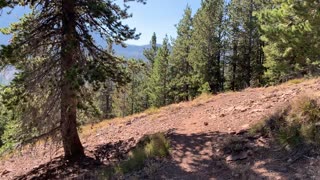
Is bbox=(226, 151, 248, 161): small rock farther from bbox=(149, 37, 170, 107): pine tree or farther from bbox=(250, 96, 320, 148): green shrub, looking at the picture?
bbox=(149, 37, 170, 107): pine tree

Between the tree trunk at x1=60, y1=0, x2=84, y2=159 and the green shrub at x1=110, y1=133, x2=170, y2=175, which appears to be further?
the tree trunk at x1=60, y1=0, x2=84, y2=159

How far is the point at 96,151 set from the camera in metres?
10.5

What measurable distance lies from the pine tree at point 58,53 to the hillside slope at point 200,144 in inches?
42.7

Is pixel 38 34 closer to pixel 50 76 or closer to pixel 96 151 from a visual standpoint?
pixel 50 76

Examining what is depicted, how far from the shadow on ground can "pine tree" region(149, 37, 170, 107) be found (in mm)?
30001

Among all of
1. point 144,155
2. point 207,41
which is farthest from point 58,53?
point 207,41

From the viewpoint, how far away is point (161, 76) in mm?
39938

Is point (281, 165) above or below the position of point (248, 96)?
below

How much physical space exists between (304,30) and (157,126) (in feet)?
20.4

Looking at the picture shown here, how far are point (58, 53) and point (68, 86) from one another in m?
1.08

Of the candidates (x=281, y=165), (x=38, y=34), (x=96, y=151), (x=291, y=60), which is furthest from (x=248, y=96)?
(x=38, y=34)

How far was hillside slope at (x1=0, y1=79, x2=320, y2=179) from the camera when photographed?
6172 millimetres

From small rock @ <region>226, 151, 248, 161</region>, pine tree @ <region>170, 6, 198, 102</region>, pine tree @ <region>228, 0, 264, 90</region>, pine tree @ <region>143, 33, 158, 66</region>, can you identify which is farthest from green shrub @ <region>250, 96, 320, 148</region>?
pine tree @ <region>143, 33, 158, 66</region>

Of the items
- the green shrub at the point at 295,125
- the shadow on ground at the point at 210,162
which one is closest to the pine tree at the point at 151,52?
the shadow on ground at the point at 210,162
